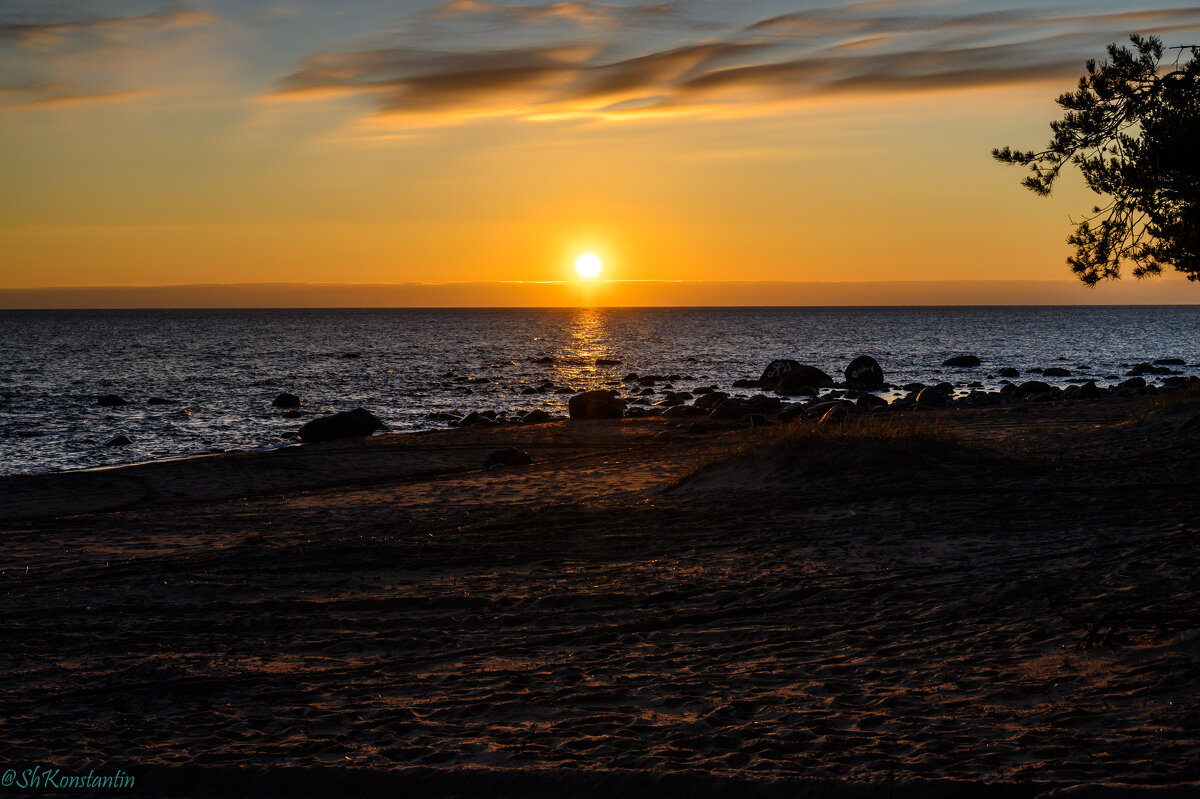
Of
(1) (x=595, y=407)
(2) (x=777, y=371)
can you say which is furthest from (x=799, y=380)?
(1) (x=595, y=407)

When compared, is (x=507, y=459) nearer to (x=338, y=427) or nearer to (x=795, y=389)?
(x=338, y=427)

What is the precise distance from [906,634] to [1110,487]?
6816mm

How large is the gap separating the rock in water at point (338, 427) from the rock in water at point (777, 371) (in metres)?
25.9

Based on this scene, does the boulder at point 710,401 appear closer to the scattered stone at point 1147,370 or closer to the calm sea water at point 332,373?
the calm sea water at point 332,373

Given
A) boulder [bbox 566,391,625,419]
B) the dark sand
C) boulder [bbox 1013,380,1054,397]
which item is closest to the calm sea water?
boulder [bbox 566,391,625,419]

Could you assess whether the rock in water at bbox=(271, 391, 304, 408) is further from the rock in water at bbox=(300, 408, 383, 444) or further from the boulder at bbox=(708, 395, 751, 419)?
the boulder at bbox=(708, 395, 751, 419)

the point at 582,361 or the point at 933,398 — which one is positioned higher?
the point at 933,398

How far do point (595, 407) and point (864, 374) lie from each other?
72.5 ft

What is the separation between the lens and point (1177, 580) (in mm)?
7820

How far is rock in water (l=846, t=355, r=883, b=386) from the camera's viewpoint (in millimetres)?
49344

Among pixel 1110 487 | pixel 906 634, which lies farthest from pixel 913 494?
pixel 906 634

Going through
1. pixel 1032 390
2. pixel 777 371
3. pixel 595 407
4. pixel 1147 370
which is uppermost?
pixel 1147 370

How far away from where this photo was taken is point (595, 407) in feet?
109

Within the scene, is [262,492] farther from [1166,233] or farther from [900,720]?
[1166,233]
